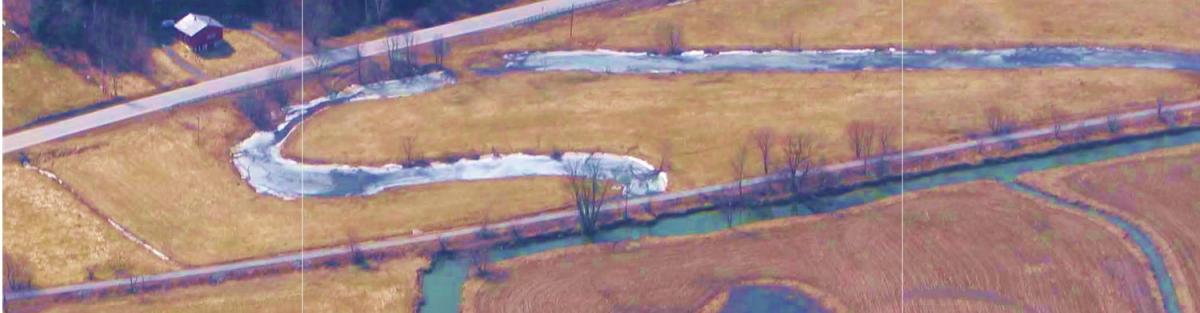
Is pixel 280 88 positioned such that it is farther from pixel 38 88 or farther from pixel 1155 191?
pixel 1155 191

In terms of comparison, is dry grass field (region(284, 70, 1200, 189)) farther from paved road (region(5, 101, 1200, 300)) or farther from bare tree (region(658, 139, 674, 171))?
paved road (region(5, 101, 1200, 300))

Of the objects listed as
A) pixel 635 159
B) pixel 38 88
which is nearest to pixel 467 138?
pixel 635 159

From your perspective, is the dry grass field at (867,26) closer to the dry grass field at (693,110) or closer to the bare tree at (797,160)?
the dry grass field at (693,110)

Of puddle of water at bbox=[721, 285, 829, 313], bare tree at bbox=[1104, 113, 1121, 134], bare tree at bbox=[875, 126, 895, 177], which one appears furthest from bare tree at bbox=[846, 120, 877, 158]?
puddle of water at bbox=[721, 285, 829, 313]

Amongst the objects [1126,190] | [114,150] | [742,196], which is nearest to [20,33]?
[114,150]

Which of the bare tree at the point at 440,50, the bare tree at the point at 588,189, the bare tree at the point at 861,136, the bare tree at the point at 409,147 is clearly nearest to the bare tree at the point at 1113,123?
the bare tree at the point at 861,136

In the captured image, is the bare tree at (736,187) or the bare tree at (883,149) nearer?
the bare tree at (736,187)

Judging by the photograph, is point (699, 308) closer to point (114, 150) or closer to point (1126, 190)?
point (1126, 190)
